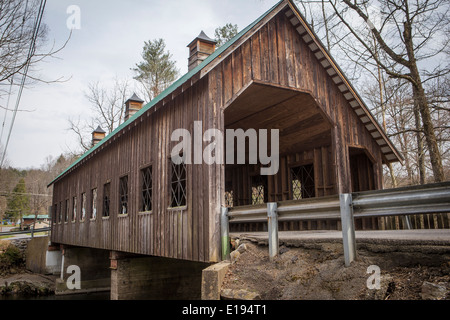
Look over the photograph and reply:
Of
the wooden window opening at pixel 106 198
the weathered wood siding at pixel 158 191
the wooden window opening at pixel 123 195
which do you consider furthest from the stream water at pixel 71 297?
the wooden window opening at pixel 123 195

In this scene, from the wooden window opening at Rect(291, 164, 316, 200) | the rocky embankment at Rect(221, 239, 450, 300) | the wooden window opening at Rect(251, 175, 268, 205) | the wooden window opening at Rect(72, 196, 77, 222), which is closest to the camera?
the rocky embankment at Rect(221, 239, 450, 300)

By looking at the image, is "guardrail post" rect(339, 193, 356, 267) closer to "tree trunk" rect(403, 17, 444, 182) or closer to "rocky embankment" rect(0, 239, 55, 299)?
"tree trunk" rect(403, 17, 444, 182)

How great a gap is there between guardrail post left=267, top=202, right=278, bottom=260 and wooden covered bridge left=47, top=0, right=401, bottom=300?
1.74 meters


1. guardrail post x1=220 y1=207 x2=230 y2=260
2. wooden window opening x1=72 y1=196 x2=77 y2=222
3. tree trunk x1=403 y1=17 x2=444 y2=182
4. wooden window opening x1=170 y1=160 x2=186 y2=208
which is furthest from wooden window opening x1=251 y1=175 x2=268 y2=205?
wooden window opening x1=72 y1=196 x2=77 y2=222

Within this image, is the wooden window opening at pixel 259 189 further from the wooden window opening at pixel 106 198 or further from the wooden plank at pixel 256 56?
the wooden plank at pixel 256 56

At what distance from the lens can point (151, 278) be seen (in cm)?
1357

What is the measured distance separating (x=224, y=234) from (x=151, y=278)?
6.94 metres

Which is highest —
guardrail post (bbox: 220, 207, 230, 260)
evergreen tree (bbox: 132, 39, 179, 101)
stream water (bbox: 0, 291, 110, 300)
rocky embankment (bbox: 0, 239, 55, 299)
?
evergreen tree (bbox: 132, 39, 179, 101)

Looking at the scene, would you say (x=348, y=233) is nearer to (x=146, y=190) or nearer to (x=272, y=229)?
(x=272, y=229)

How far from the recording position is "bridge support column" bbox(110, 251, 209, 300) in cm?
1309

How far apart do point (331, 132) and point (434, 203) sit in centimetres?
682

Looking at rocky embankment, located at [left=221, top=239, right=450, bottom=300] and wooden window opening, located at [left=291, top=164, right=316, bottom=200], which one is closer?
rocky embankment, located at [left=221, top=239, right=450, bottom=300]

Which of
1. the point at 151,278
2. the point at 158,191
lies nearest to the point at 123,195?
the point at 151,278
